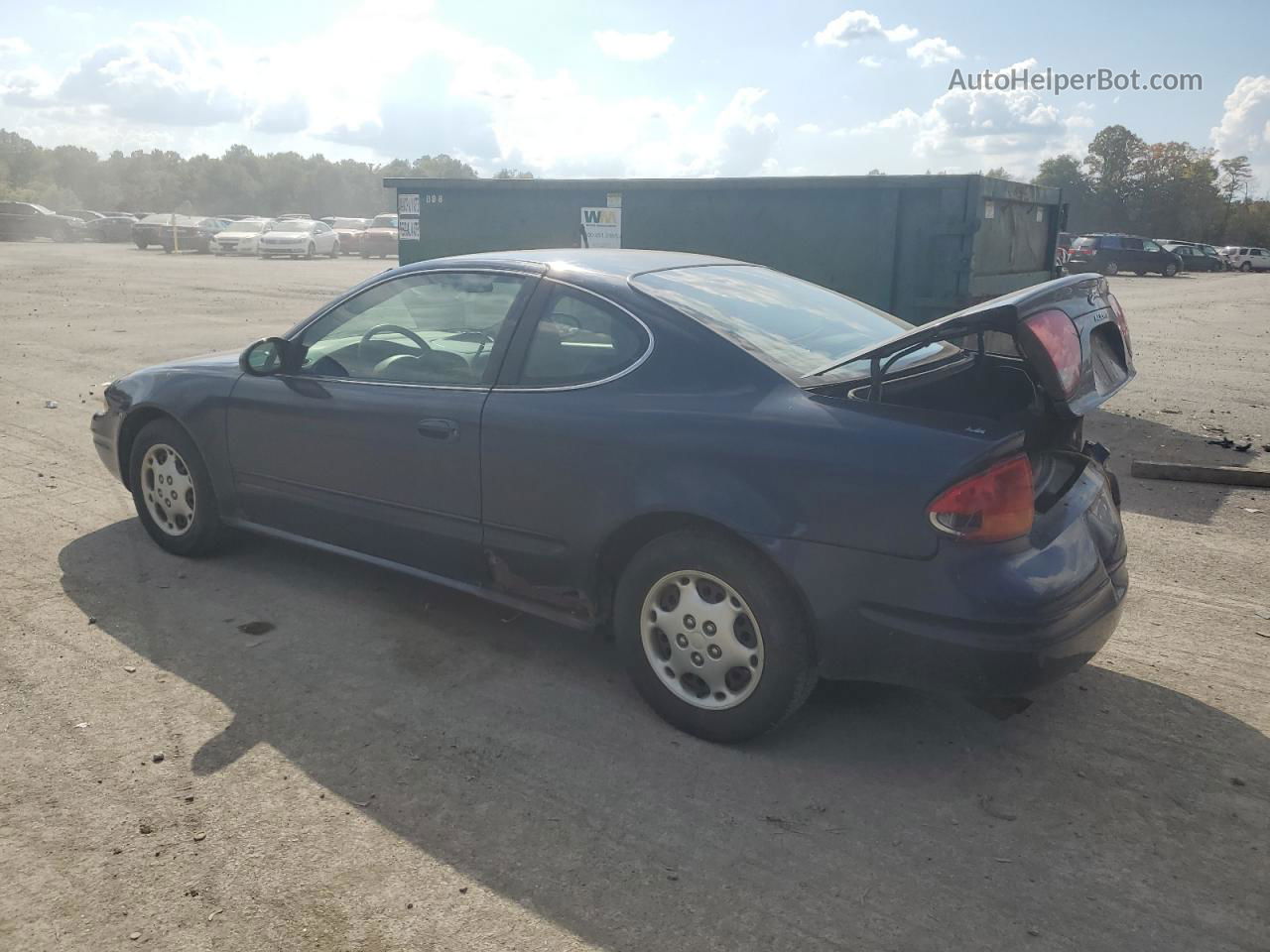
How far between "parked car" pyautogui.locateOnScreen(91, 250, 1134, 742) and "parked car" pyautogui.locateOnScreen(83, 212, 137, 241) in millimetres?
47999

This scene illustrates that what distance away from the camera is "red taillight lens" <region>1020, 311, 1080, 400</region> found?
312cm

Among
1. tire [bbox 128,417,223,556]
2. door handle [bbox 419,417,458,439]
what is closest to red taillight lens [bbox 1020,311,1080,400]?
door handle [bbox 419,417,458,439]

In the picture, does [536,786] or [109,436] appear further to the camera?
[109,436]

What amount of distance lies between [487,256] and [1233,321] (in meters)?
20.4

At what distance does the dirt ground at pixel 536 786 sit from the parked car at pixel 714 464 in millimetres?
359

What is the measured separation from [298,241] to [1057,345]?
37.4m

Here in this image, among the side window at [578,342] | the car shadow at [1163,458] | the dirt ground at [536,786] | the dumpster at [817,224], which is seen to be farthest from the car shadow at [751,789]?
the dumpster at [817,224]

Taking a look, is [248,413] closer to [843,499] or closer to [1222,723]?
[843,499]

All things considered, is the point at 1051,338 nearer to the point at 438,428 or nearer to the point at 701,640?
the point at 701,640

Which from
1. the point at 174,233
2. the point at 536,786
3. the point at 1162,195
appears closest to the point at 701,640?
the point at 536,786

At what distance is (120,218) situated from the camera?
4734cm

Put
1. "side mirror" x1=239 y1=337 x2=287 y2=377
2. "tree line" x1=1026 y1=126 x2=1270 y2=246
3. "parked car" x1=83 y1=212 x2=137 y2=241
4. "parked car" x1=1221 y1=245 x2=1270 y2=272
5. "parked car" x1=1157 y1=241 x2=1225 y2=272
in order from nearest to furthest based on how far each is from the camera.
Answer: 1. "side mirror" x1=239 y1=337 x2=287 y2=377
2. "parked car" x1=83 y1=212 x2=137 y2=241
3. "parked car" x1=1157 y1=241 x2=1225 y2=272
4. "parked car" x1=1221 y1=245 x2=1270 y2=272
5. "tree line" x1=1026 y1=126 x2=1270 y2=246

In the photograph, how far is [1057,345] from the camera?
3176 mm

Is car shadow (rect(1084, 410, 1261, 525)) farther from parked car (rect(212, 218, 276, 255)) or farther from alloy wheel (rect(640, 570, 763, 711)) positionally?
parked car (rect(212, 218, 276, 255))
